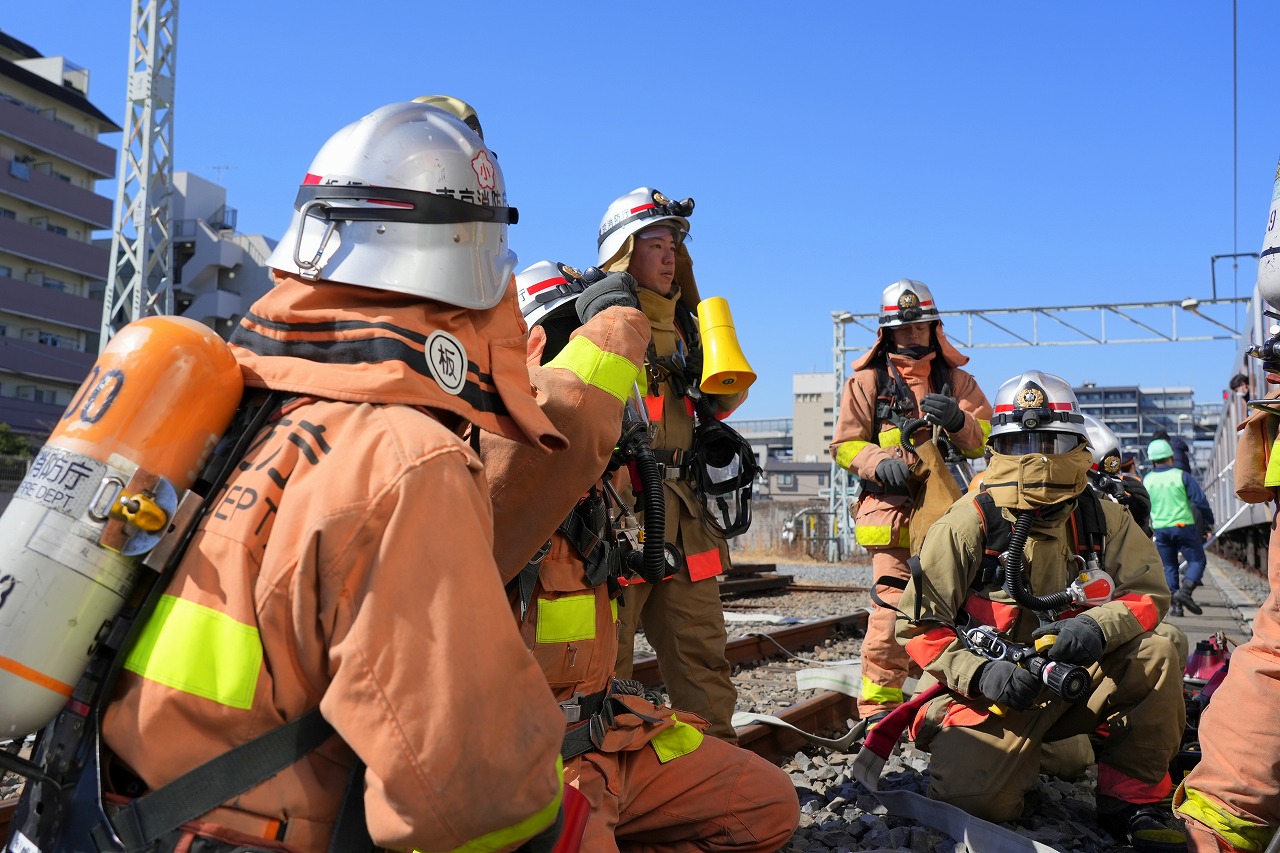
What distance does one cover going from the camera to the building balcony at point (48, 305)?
52750mm

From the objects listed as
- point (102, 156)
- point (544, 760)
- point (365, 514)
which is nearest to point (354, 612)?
point (365, 514)

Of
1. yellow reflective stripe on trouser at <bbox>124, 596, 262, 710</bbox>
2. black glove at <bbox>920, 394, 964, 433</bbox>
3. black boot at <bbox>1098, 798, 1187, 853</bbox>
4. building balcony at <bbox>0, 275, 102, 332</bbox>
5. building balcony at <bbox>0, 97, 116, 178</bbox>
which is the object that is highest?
building balcony at <bbox>0, 97, 116, 178</bbox>

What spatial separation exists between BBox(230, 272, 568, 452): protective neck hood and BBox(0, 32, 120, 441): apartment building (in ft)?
177

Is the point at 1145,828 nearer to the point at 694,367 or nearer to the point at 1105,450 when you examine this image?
the point at 694,367

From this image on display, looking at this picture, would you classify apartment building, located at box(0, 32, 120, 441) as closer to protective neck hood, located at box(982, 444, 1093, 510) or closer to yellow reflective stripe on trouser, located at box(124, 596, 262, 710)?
protective neck hood, located at box(982, 444, 1093, 510)

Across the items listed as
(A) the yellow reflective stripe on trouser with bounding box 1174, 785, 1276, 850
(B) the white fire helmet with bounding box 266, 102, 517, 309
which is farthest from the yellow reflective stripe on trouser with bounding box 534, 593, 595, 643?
(A) the yellow reflective stripe on trouser with bounding box 1174, 785, 1276, 850

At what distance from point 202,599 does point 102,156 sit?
66.6m

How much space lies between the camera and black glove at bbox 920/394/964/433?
20.3ft

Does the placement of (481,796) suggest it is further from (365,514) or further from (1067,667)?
(1067,667)

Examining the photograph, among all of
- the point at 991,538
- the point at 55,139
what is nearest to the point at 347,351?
the point at 991,538

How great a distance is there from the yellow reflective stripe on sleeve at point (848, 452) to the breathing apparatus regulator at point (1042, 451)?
1.41 metres

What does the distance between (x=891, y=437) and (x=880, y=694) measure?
156 cm

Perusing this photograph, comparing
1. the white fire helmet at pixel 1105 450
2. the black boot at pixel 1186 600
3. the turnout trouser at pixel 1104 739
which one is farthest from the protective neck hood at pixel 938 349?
the black boot at pixel 1186 600

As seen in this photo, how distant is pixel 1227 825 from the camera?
11.2 ft
